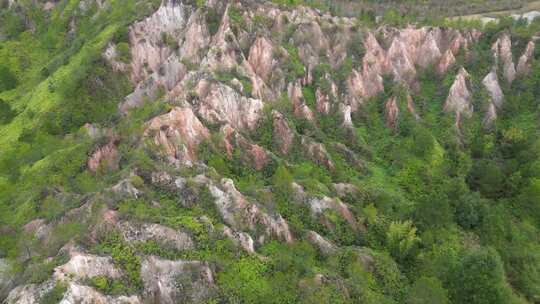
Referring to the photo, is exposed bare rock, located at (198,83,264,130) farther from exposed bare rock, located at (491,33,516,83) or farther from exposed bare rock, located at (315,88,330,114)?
exposed bare rock, located at (491,33,516,83)

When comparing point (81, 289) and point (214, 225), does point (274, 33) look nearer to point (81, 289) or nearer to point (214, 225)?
point (214, 225)

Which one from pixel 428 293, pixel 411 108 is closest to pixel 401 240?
pixel 428 293

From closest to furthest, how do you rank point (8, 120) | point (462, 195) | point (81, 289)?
point (81, 289)
point (462, 195)
point (8, 120)

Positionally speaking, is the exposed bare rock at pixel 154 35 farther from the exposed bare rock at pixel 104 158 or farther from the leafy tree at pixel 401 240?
the leafy tree at pixel 401 240

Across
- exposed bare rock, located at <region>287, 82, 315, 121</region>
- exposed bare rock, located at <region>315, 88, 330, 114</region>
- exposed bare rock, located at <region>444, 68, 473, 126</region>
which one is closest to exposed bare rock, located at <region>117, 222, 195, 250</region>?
exposed bare rock, located at <region>287, 82, 315, 121</region>

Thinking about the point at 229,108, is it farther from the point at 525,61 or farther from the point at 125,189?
the point at 525,61

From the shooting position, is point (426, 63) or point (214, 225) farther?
point (426, 63)

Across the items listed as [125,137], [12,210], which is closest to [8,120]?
[12,210]
